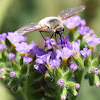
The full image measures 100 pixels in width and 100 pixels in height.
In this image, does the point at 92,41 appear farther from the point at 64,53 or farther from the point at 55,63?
the point at 55,63

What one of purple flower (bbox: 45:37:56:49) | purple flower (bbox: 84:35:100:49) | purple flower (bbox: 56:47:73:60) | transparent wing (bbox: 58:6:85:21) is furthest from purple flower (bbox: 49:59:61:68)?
transparent wing (bbox: 58:6:85:21)

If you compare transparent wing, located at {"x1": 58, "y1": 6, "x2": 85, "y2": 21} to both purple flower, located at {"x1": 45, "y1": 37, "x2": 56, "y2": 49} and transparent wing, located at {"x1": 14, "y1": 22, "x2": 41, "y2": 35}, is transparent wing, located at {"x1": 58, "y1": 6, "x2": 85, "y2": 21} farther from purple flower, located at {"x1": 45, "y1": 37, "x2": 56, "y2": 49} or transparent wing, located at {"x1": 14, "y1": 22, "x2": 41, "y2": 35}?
transparent wing, located at {"x1": 14, "y1": 22, "x2": 41, "y2": 35}

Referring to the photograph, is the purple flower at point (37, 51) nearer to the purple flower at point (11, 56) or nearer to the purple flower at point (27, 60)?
the purple flower at point (27, 60)

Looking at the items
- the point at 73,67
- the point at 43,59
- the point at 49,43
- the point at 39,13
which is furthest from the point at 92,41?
the point at 39,13

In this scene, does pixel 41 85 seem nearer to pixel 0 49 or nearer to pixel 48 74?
pixel 48 74

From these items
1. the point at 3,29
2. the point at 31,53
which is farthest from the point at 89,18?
the point at 31,53

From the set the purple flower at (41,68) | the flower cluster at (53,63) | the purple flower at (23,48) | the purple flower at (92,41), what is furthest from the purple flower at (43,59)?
the purple flower at (92,41)

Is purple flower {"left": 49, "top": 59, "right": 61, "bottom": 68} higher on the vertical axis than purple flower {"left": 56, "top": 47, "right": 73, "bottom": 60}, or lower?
lower
